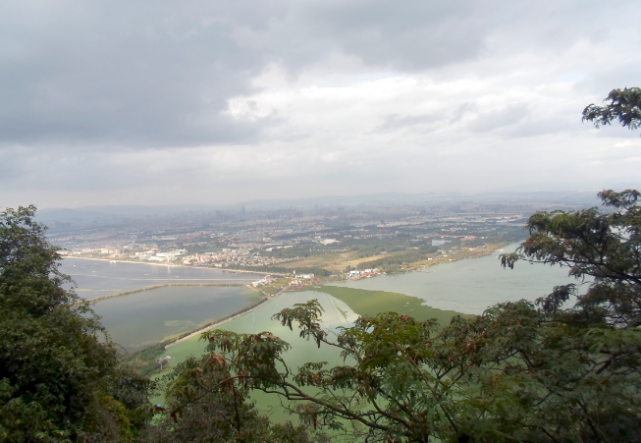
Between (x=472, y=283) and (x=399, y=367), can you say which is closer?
(x=399, y=367)

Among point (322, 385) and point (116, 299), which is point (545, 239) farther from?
point (116, 299)

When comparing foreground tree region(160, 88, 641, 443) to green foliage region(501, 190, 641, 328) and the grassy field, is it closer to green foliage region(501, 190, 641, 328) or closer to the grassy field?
green foliage region(501, 190, 641, 328)

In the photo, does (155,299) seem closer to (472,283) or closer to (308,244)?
(472,283)

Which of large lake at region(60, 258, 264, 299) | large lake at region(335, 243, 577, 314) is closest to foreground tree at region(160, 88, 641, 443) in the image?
large lake at region(335, 243, 577, 314)

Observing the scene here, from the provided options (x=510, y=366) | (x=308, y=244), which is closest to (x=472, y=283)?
(x=510, y=366)

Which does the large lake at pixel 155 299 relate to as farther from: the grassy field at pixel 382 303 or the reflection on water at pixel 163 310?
the grassy field at pixel 382 303

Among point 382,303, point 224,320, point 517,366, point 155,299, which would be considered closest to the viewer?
point 517,366

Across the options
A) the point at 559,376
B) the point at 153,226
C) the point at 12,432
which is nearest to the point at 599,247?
the point at 559,376

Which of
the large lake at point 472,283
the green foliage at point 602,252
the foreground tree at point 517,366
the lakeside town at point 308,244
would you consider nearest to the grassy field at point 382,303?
the large lake at point 472,283
